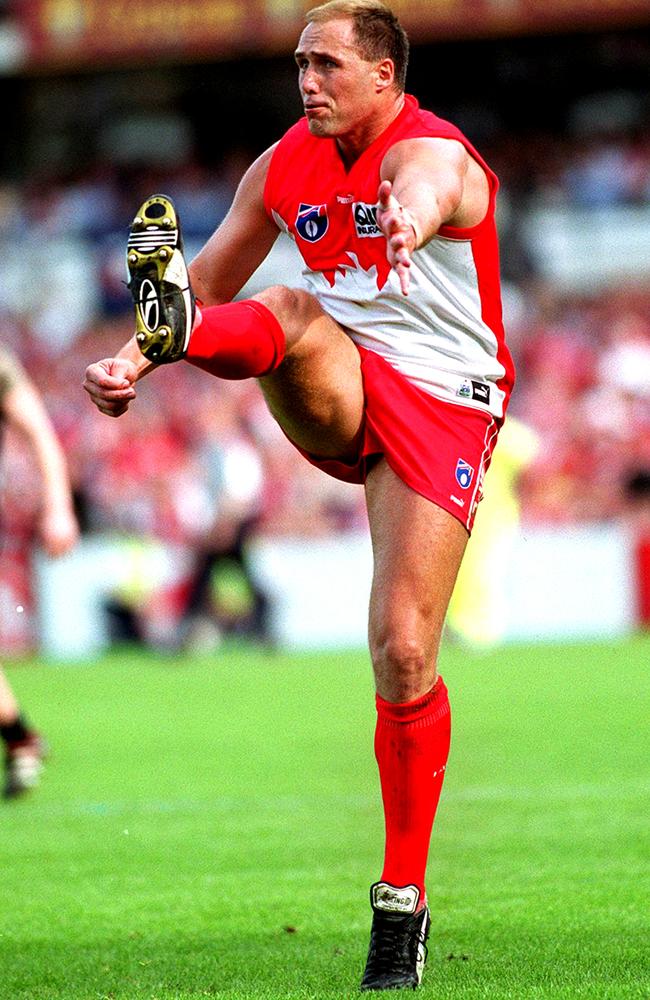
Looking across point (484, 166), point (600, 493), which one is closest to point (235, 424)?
point (600, 493)

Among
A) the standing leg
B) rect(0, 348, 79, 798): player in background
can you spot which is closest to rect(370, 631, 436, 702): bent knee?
the standing leg

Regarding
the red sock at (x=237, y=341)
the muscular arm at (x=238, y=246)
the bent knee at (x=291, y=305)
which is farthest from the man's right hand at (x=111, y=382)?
the muscular arm at (x=238, y=246)

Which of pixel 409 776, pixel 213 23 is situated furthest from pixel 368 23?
pixel 213 23

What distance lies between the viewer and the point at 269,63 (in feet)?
82.1

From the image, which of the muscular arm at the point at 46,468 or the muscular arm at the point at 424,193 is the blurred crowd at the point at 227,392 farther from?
the muscular arm at the point at 424,193

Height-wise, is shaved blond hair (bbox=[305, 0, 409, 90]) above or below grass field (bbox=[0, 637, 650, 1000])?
above

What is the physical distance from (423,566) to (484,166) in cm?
113

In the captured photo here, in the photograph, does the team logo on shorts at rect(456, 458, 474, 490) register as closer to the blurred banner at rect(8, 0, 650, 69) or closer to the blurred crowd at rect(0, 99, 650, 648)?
the blurred crowd at rect(0, 99, 650, 648)

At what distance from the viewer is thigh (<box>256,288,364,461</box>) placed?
4574 millimetres

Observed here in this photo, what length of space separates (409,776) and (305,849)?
1.98 metres

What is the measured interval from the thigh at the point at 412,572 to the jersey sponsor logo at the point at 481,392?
368mm

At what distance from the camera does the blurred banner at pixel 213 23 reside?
69.6 feet

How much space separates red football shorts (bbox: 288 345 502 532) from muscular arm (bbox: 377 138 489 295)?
48 cm

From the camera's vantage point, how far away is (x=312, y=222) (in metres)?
4.88
